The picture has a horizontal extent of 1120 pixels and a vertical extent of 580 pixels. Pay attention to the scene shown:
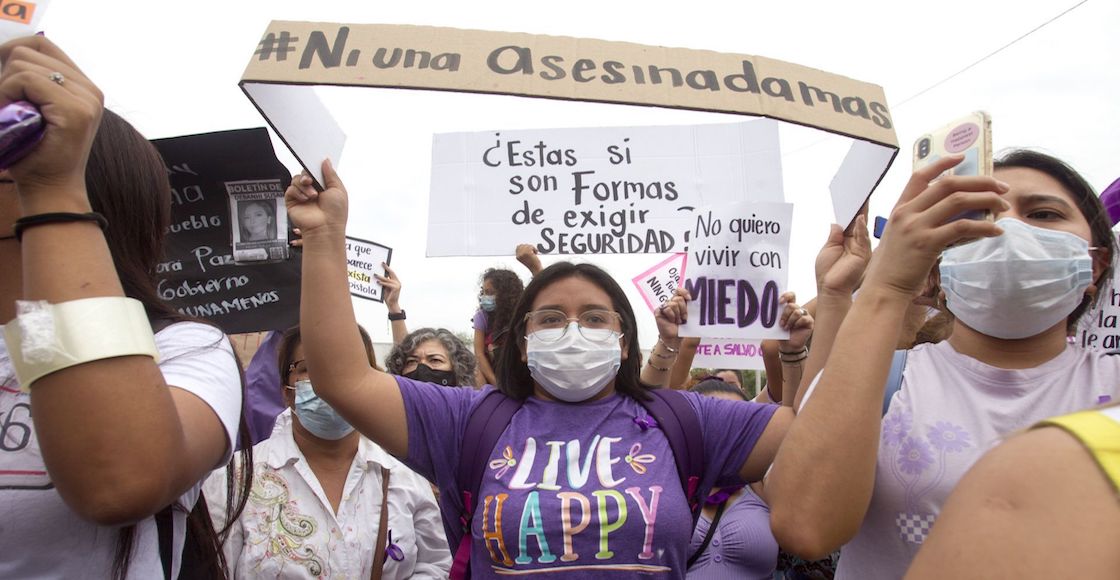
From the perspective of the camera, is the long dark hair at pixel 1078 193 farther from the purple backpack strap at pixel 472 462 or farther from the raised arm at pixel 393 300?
the raised arm at pixel 393 300

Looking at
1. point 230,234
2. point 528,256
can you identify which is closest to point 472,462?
point 528,256

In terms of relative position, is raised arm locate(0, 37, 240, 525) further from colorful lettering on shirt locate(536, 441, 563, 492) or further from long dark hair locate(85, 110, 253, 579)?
colorful lettering on shirt locate(536, 441, 563, 492)

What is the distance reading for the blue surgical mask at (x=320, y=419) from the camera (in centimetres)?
310

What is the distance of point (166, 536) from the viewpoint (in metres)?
1.39

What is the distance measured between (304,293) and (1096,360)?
212 centimetres

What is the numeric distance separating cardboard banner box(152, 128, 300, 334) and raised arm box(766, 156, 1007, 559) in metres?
2.79

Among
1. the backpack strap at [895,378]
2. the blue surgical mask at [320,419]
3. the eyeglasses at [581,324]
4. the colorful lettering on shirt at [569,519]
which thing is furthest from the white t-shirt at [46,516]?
the blue surgical mask at [320,419]

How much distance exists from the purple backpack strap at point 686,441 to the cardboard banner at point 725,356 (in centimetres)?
171

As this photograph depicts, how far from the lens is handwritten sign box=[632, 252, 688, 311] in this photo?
4.07m

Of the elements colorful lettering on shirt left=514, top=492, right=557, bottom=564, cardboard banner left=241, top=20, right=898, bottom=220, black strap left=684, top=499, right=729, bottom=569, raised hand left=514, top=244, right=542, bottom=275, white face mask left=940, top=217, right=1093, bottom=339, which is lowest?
black strap left=684, top=499, right=729, bottom=569

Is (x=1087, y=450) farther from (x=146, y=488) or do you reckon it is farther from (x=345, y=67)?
(x=345, y=67)

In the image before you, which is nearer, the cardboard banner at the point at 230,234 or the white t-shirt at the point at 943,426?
the white t-shirt at the point at 943,426

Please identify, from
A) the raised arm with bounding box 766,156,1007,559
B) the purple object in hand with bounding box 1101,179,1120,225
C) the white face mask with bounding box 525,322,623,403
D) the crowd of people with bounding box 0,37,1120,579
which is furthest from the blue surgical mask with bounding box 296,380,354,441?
the purple object in hand with bounding box 1101,179,1120,225

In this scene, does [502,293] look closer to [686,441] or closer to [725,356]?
[725,356]
